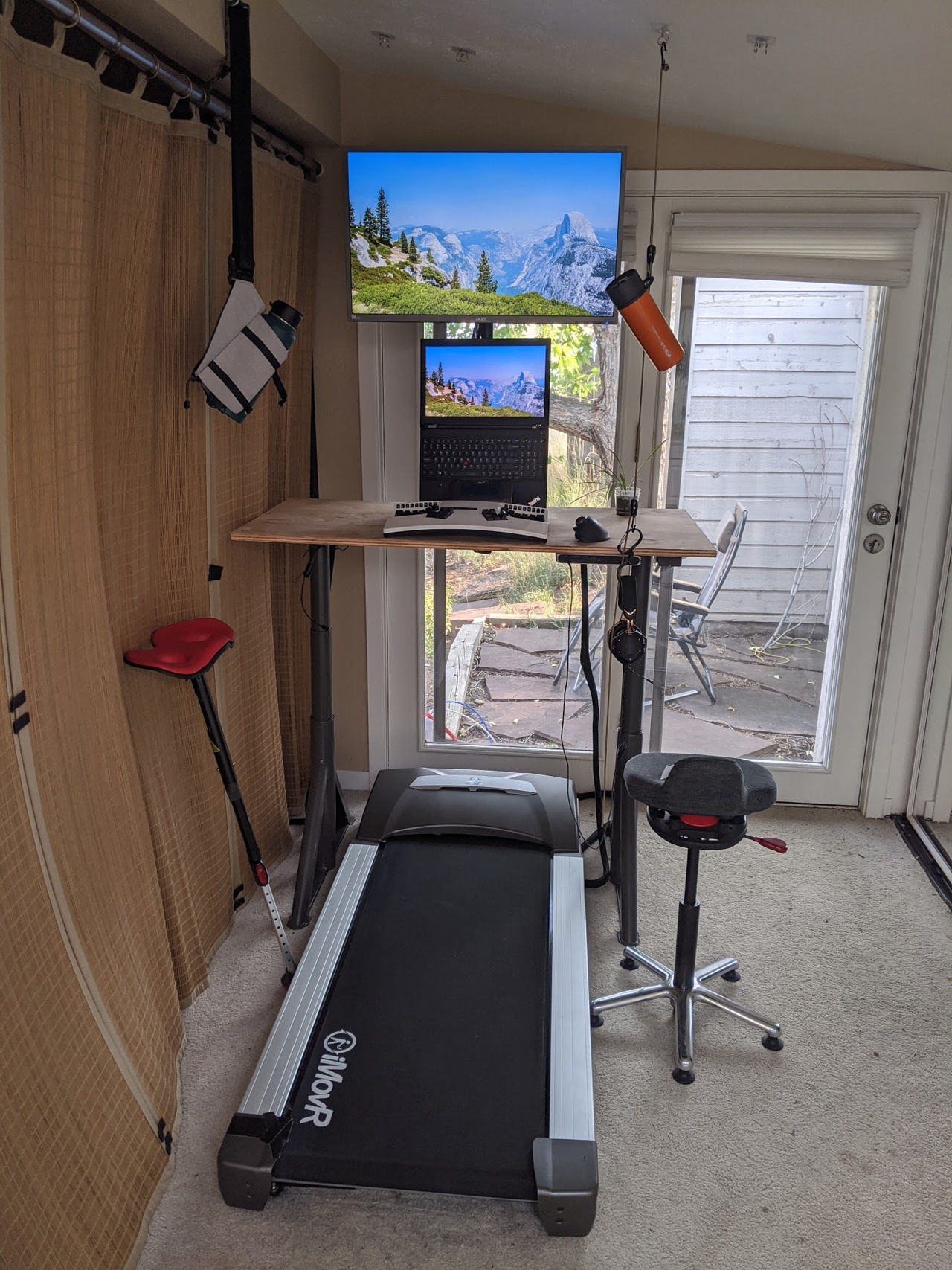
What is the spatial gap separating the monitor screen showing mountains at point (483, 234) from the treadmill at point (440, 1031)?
1.62 meters

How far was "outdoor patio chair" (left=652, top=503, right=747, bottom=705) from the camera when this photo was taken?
3525 millimetres

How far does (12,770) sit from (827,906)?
8.00 ft

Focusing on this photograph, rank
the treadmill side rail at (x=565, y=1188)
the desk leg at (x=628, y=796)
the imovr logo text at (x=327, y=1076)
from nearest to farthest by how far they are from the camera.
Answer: the treadmill side rail at (x=565, y=1188), the imovr logo text at (x=327, y=1076), the desk leg at (x=628, y=796)

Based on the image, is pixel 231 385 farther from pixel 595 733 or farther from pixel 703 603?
pixel 703 603

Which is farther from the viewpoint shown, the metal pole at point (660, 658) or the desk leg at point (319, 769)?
the metal pole at point (660, 658)

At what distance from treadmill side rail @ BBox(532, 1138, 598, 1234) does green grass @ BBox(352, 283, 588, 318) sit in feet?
7.79

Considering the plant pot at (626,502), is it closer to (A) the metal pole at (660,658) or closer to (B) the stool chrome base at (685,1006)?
(A) the metal pole at (660,658)

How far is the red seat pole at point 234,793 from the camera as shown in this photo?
95.8 inches

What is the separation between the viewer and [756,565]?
3564mm

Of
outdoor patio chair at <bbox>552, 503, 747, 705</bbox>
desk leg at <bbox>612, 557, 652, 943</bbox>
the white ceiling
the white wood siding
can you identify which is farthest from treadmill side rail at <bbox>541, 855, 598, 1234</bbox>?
the white ceiling

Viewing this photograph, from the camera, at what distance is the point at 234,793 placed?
8.34 ft

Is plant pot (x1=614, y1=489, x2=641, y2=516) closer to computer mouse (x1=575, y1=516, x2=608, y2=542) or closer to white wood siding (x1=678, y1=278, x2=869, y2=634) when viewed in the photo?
computer mouse (x1=575, y1=516, x2=608, y2=542)

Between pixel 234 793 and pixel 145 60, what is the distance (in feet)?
5.57

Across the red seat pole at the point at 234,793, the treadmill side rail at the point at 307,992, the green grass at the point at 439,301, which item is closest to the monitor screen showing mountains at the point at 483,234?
the green grass at the point at 439,301
